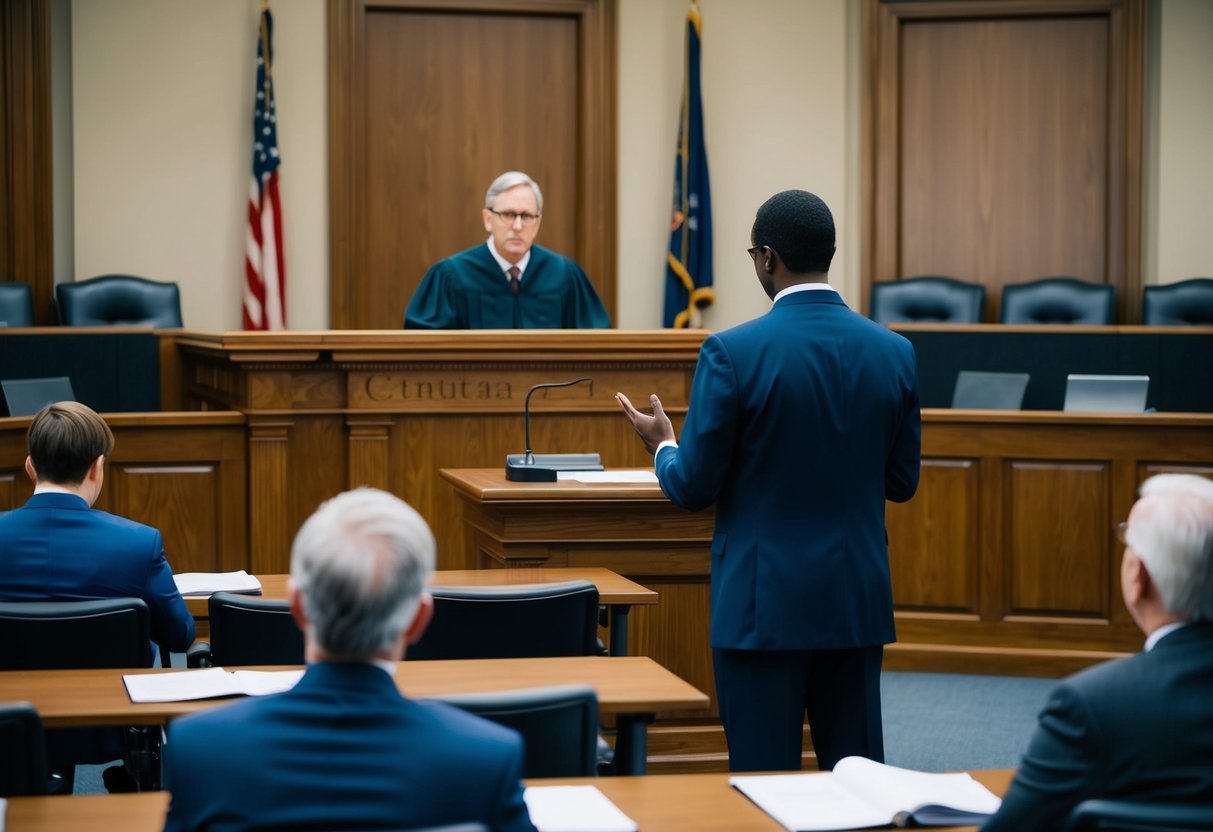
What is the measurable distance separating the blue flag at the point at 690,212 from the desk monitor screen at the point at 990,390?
277 centimetres

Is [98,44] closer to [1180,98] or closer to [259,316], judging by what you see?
[259,316]

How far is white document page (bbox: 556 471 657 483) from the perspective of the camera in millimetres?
4154

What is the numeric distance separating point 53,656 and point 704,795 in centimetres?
150

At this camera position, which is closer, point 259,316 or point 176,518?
point 176,518

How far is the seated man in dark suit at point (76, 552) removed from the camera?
3.17 m

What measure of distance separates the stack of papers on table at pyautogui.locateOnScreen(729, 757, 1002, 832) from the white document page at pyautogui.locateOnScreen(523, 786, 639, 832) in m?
0.22

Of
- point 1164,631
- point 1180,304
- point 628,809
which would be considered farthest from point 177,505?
point 1180,304

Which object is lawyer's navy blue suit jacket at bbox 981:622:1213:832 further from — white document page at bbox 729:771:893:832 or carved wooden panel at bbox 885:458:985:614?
carved wooden panel at bbox 885:458:985:614

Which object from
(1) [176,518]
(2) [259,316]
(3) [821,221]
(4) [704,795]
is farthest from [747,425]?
(2) [259,316]

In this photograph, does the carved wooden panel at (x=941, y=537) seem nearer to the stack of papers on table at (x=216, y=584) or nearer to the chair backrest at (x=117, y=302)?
the stack of papers on table at (x=216, y=584)

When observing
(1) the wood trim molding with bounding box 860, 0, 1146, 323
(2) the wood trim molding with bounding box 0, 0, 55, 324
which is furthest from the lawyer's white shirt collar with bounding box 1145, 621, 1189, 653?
(2) the wood trim molding with bounding box 0, 0, 55, 324

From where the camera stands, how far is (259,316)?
29.1 feet

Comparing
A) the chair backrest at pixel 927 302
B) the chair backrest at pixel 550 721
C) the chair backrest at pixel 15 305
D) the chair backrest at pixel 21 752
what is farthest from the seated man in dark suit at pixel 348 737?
the chair backrest at pixel 927 302

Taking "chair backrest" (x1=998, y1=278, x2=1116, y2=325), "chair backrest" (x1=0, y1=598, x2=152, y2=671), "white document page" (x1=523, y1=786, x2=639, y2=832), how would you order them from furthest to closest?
1. "chair backrest" (x1=998, y1=278, x2=1116, y2=325)
2. "chair backrest" (x1=0, y1=598, x2=152, y2=671)
3. "white document page" (x1=523, y1=786, x2=639, y2=832)
